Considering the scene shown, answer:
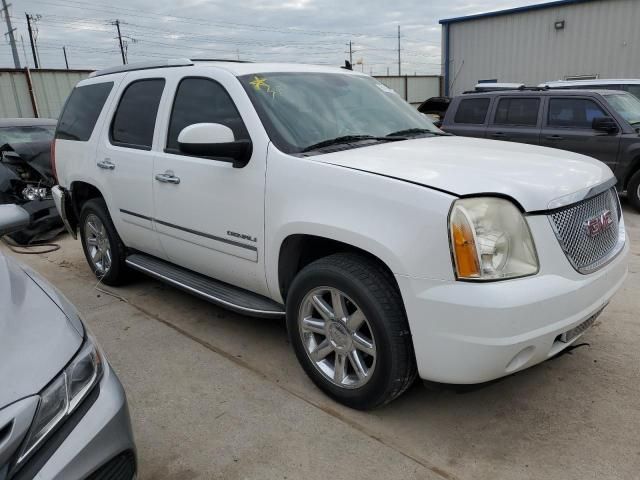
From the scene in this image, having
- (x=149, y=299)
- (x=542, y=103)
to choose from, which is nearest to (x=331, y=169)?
(x=149, y=299)

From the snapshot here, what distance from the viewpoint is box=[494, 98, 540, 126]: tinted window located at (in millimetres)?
8211

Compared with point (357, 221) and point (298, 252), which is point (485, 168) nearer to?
point (357, 221)

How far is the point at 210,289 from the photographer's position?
11.6 feet

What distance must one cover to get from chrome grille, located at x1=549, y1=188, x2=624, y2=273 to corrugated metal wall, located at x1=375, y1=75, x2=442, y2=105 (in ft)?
62.9

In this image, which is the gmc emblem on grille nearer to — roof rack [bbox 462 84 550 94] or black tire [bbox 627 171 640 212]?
black tire [bbox 627 171 640 212]

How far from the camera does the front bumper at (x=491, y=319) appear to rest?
7.06ft

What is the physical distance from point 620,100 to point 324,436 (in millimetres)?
7573

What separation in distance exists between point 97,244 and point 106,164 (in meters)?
1.00

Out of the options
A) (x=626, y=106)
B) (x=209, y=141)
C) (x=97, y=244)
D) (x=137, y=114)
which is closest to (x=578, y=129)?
(x=626, y=106)

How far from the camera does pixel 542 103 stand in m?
8.12

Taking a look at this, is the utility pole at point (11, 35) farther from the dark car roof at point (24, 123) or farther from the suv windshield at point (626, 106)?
the suv windshield at point (626, 106)

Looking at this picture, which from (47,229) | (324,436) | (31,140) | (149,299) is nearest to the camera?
(324,436)

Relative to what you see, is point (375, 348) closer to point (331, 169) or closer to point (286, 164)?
point (331, 169)

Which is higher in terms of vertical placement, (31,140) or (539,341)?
(31,140)
